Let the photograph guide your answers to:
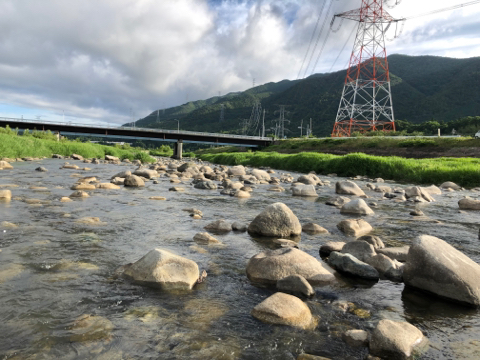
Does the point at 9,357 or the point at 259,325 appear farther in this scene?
the point at 259,325

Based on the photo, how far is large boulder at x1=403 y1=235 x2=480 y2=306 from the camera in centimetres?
356

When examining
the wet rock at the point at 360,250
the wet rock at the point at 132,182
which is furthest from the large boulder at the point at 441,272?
the wet rock at the point at 132,182

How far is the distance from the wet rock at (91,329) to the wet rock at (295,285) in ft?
6.03

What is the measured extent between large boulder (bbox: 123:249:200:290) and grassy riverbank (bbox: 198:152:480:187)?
19086 mm

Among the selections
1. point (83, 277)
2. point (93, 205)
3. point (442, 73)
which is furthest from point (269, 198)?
point (442, 73)

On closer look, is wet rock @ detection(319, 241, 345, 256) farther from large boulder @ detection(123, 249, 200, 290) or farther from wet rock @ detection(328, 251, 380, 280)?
large boulder @ detection(123, 249, 200, 290)

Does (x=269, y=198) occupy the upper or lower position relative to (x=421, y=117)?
lower

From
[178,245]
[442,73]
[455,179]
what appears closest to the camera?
[178,245]

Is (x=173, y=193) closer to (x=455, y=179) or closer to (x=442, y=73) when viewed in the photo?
(x=455, y=179)

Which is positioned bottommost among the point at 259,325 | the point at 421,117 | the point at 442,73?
the point at 259,325

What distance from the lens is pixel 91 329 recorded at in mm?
2705

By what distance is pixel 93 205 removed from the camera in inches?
322

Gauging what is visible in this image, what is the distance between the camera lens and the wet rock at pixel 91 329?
259cm

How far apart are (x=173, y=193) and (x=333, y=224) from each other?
6038mm
